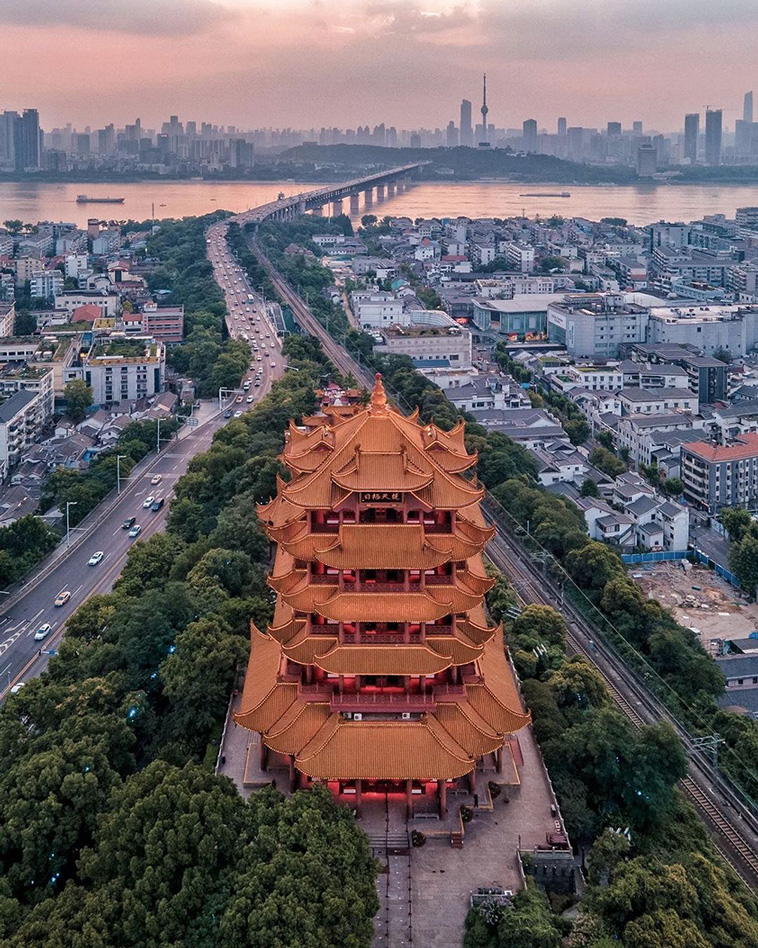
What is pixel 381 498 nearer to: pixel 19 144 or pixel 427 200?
pixel 427 200

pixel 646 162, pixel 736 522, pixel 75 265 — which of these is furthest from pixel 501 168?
pixel 736 522

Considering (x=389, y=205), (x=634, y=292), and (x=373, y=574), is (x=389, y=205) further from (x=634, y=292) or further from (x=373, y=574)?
(x=373, y=574)

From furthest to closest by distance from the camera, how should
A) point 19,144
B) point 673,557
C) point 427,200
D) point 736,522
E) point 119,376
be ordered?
point 19,144
point 427,200
point 119,376
point 736,522
point 673,557

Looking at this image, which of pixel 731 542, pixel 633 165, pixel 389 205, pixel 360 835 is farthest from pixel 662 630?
pixel 633 165

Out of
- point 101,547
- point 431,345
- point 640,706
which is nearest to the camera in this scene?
point 640,706

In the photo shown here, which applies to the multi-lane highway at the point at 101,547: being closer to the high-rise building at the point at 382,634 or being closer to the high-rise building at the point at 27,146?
the high-rise building at the point at 382,634

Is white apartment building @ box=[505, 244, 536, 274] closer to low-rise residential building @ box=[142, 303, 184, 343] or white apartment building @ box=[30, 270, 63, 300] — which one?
low-rise residential building @ box=[142, 303, 184, 343]
